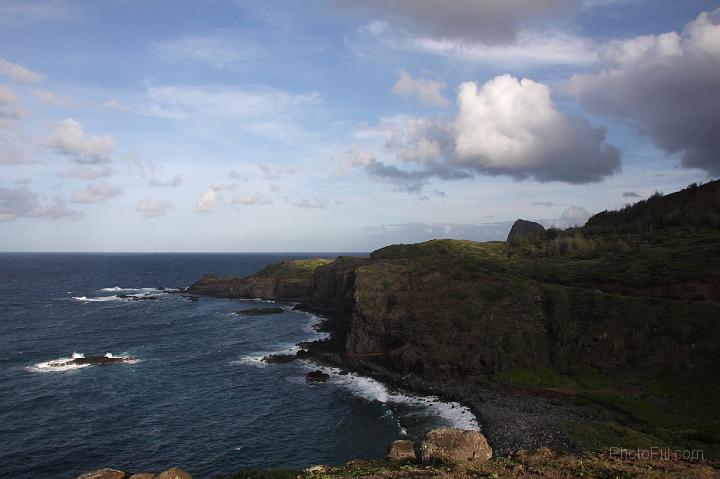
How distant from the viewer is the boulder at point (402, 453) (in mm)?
38456

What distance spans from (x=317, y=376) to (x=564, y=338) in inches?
1505

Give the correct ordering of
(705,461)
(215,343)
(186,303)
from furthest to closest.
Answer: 1. (186,303)
2. (215,343)
3. (705,461)

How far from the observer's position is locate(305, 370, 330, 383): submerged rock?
7300 cm

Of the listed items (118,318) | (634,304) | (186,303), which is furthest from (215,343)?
(634,304)

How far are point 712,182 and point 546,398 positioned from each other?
9345cm

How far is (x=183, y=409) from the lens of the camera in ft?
201

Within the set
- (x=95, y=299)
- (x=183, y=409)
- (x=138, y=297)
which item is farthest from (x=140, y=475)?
(x=95, y=299)

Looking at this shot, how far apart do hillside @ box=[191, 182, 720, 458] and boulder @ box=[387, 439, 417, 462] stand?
13.7 metres

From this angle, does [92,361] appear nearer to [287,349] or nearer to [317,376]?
[287,349]

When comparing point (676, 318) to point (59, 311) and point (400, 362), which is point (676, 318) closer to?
point (400, 362)

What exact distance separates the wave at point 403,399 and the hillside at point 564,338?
2.18m

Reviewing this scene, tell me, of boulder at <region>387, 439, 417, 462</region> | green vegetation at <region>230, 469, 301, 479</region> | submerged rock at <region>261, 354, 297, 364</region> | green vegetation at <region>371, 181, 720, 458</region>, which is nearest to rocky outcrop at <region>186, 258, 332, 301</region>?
green vegetation at <region>371, 181, 720, 458</region>

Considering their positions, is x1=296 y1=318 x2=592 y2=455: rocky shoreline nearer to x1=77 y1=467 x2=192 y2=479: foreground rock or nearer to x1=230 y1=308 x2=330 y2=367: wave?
x1=230 y1=308 x2=330 y2=367: wave

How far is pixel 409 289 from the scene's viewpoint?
87.2 metres
